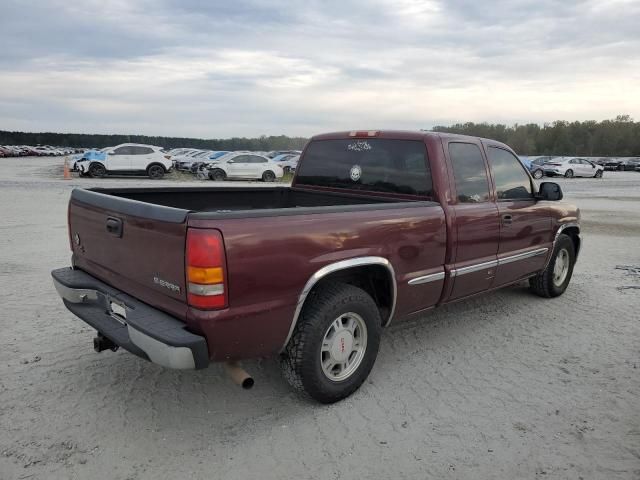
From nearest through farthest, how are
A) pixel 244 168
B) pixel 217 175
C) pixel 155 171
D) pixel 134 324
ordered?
pixel 134 324, pixel 155 171, pixel 244 168, pixel 217 175

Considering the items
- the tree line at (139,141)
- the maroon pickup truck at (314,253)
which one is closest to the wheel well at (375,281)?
the maroon pickup truck at (314,253)

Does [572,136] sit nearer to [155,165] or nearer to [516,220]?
[155,165]

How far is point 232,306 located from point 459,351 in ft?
8.03

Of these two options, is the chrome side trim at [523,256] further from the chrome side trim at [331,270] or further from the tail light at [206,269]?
the tail light at [206,269]

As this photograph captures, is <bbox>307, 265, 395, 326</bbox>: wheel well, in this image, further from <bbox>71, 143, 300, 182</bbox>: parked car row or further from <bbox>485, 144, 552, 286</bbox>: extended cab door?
<bbox>71, 143, 300, 182</bbox>: parked car row

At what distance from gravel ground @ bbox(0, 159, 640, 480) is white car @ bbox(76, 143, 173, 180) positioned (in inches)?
813

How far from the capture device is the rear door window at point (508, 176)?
474 centimetres

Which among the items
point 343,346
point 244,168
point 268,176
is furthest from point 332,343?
point 268,176

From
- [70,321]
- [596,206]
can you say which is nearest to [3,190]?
[70,321]

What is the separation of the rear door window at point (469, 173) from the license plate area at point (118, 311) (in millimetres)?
2719

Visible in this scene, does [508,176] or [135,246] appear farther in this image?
[508,176]

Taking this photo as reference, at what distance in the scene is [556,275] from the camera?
597 centimetres

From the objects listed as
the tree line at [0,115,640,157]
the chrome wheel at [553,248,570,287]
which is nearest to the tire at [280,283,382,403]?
the chrome wheel at [553,248,570,287]

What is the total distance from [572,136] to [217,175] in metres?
70.3
